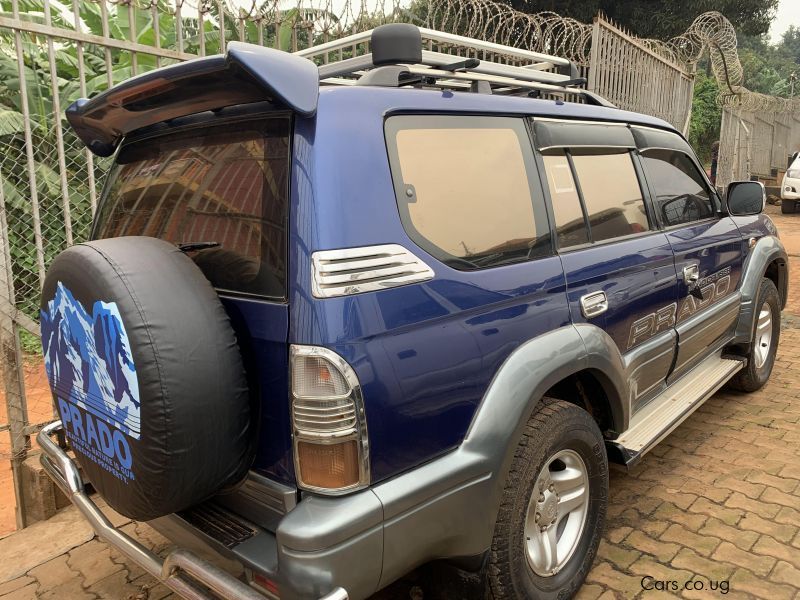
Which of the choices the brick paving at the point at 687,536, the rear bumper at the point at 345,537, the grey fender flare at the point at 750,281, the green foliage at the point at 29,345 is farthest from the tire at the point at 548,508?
the green foliage at the point at 29,345

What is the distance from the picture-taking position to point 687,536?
291cm

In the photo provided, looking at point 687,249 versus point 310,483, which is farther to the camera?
point 687,249

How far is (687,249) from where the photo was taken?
330 centimetres

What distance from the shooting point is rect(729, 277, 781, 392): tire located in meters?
4.33

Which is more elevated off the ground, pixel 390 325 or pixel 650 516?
pixel 390 325

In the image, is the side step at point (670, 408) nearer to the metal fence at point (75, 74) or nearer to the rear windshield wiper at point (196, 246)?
the rear windshield wiper at point (196, 246)

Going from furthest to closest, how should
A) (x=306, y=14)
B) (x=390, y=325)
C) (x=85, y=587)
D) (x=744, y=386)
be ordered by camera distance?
(x=744, y=386) → (x=306, y=14) → (x=85, y=587) → (x=390, y=325)

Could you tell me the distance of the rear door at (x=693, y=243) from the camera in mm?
3256

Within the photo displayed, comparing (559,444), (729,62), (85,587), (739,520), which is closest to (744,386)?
(739,520)

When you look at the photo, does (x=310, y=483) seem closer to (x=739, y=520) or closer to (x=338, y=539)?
(x=338, y=539)

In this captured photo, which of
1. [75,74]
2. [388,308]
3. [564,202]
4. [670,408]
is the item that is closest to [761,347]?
[670,408]

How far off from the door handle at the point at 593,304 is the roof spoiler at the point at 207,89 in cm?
133

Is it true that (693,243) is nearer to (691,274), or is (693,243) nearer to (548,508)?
(691,274)

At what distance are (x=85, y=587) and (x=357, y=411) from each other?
6.54ft
